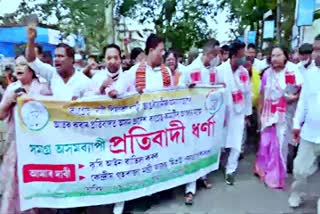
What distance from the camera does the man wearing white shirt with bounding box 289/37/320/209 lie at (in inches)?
200

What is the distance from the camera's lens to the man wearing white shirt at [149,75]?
5266mm

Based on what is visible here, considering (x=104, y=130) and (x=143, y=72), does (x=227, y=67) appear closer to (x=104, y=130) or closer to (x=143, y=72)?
(x=143, y=72)

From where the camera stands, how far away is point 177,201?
225 inches

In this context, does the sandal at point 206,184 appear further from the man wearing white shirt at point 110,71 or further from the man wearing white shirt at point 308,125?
the man wearing white shirt at point 110,71

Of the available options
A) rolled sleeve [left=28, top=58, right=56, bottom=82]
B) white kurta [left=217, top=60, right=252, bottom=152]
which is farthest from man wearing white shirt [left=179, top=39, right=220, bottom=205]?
rolled sleeve [left=28, top=58, right=56, bottom=82]

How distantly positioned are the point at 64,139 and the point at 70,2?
12.1m

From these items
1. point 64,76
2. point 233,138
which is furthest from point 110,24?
point 64,76

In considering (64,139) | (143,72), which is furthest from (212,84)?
(64,139)

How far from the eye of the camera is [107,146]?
4867 millimetres

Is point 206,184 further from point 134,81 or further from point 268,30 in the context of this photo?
point 268,30

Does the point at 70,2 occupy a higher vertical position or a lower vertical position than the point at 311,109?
higher

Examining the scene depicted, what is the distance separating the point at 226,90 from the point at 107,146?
1.98 m

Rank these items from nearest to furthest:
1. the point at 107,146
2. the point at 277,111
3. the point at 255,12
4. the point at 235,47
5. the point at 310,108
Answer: the point at 107,146
the point at 310,108
the point at 277,111
the point at 235,47
the point at 255,12

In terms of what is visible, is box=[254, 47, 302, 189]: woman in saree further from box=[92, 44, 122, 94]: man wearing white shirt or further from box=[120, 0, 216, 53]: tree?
box=[120, 0, 216, 53]: tree
